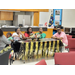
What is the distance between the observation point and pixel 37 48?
16.7 feet

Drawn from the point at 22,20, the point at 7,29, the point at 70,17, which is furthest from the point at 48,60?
the point at 70,17

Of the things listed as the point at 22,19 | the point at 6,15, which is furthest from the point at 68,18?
the point at 6,15

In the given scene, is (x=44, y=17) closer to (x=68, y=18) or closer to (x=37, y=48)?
(x=68, y=18)

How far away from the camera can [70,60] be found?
2971mm

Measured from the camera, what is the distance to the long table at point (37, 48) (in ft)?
15.9

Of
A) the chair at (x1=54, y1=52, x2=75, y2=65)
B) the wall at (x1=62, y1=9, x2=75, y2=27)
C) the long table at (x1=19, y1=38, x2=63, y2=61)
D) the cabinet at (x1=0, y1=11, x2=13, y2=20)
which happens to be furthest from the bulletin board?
the chair at (x1=54, y1=52, x2=75, y2=65)

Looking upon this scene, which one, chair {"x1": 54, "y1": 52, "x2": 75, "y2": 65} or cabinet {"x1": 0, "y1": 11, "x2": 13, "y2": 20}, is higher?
cabinet {"x1": 0, "y1": 11, "x2": 13, "y2": 20}

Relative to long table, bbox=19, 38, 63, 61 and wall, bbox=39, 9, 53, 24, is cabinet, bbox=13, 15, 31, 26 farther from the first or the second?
long table, bbox=19, 38, 63, 61

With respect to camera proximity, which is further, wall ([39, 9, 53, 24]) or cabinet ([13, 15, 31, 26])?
wall ([39, 9, 53, 24])

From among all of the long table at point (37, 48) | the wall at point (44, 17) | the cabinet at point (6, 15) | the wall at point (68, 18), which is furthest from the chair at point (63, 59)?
the wall at point (68, 18)

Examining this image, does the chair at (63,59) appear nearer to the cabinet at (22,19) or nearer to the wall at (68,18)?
the cabinet at (22,19)

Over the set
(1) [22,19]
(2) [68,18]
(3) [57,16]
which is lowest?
(1) [22,19]

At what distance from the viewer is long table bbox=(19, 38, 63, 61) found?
485 centimetres
